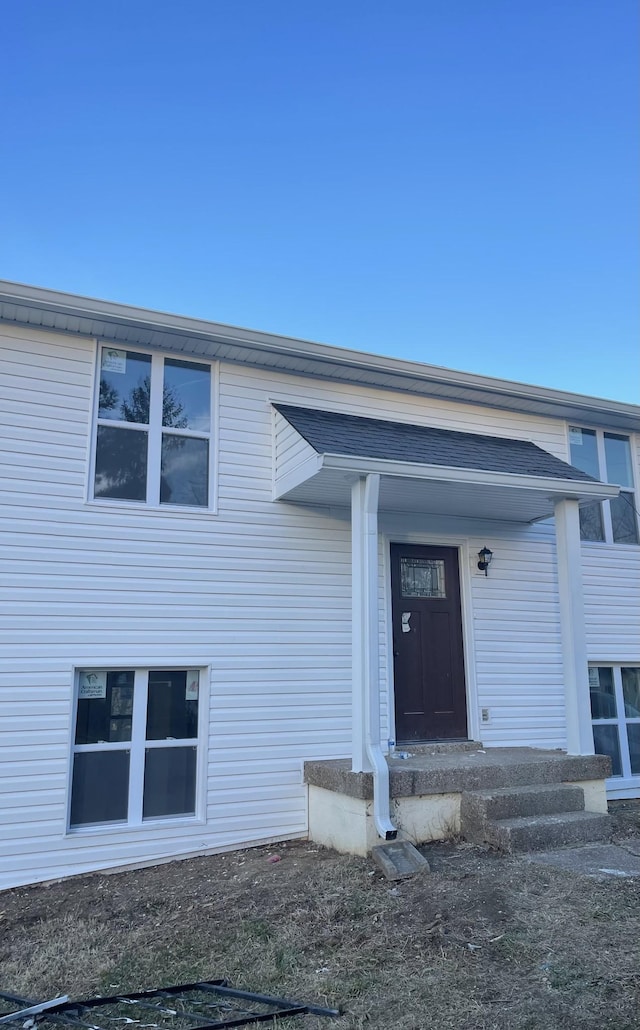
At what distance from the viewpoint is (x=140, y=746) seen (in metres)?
5.70

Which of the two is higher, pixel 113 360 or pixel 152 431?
pixel 113 360

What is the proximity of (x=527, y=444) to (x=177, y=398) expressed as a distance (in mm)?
4055

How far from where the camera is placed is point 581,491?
6.63 meters

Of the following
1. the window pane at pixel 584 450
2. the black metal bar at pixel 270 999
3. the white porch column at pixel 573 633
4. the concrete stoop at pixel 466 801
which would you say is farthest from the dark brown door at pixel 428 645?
the black metal bar at pixel 270 999

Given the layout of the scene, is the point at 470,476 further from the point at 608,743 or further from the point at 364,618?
the point at 608,743

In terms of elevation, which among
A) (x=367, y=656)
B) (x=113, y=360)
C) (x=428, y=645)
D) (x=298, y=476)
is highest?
(x=113, y=360)

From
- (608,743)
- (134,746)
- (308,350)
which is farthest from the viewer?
(608,743)

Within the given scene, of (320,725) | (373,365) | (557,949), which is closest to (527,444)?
(373,365)

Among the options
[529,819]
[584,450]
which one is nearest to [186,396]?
[529,819]

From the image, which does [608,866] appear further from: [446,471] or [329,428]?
[329,428]

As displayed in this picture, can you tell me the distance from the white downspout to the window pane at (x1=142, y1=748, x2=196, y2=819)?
1.49 metres

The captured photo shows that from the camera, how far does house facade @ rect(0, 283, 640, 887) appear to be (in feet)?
18.1

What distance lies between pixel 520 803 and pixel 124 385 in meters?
4.95

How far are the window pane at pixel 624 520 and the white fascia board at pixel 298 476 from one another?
4.49m
